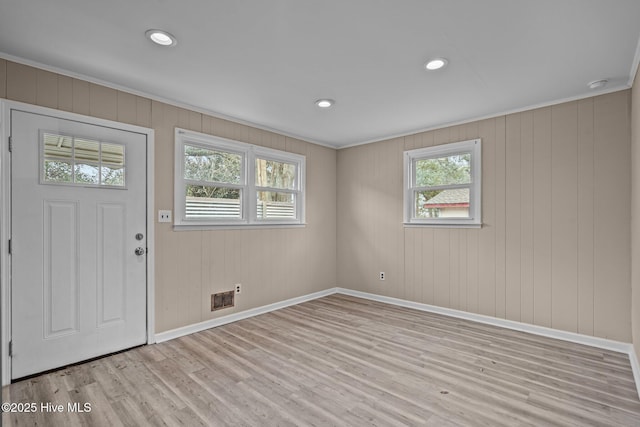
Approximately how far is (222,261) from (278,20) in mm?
2730

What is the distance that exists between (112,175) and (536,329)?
14.8 ft

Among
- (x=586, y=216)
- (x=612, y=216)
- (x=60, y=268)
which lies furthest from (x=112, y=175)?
(x=612, y=216)

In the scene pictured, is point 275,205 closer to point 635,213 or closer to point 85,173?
point 85,173

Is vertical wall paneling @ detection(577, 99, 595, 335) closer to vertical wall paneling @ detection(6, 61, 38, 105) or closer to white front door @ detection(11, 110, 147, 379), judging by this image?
white front door @ detection(11, 110, 147, 379)

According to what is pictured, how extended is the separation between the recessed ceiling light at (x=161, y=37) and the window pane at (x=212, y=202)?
167 cm

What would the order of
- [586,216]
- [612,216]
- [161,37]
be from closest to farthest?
[161,37] < [612,216] < [586,216]

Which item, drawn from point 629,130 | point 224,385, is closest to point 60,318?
point 224,385

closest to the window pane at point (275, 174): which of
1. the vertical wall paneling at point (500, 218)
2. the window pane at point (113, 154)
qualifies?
the window pane at point (113, 154)

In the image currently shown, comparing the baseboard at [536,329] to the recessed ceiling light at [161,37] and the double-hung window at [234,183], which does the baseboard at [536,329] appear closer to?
the double-hung window at [234,183]

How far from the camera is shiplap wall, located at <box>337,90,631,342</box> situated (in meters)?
3.51

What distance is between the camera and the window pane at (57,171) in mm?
3043

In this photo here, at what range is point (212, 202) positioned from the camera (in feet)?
14.0

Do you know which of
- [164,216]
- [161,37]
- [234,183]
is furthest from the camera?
[234,183]

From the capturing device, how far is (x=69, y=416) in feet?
8.07
